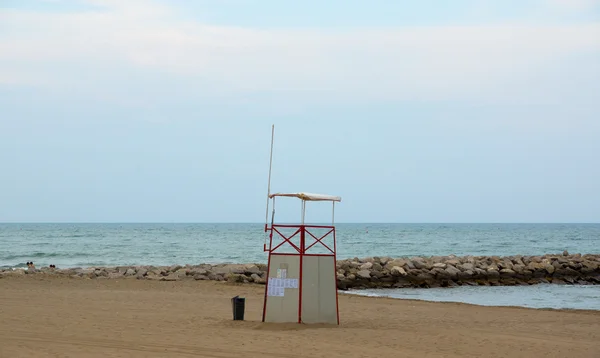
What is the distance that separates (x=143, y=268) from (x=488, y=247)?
4509cm

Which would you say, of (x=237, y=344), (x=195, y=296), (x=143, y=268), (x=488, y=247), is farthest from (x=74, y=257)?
(x=237, y=344)

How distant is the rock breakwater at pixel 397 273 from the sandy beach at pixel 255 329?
5.98 metres

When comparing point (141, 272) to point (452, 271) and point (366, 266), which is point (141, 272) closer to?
point (366, 266)

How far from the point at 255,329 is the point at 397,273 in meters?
15.4

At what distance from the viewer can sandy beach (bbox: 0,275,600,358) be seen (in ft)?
36.6

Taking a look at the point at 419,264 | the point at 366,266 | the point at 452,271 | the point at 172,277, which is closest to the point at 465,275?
the point at 452,271

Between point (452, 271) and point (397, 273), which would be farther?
point (452, 271)

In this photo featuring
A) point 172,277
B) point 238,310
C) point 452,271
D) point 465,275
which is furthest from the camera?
point 465,275

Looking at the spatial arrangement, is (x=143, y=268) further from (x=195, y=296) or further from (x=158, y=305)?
(x=158, y=305)

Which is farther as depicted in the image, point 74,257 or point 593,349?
point 74,257

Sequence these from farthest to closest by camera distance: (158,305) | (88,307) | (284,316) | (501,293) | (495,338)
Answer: (501,293) → (158,305) → (88,307) → (284,316) → (495,338)

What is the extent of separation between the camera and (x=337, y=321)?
559 inches

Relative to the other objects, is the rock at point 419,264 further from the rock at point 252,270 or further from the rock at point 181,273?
the rock at point 181,273

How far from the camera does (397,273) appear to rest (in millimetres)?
28094
